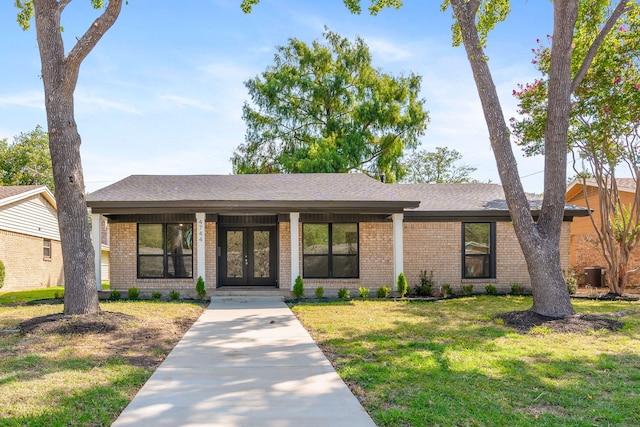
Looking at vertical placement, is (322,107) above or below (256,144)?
above

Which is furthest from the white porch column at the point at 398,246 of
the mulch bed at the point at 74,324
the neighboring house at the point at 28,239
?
the neighboring house at the point at 28,239

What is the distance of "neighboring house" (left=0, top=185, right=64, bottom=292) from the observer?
2016 centimetres

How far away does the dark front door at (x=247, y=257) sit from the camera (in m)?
15.3

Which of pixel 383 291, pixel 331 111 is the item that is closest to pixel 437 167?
pixel 331 111

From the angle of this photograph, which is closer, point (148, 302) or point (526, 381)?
point (526, 381)

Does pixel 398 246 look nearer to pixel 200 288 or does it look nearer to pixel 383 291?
pixel 383 291

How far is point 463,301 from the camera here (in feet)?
43.7

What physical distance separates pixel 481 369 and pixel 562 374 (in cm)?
89

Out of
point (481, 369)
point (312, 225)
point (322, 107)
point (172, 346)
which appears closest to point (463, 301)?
point (312, 225)

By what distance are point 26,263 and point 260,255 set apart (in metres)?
13.0

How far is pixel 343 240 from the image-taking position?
14672 millimetres

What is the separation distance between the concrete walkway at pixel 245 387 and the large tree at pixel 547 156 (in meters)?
4.72

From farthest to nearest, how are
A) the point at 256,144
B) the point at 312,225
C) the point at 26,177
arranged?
the point at 26,177 → the point at 256,144 → the point at 312,225

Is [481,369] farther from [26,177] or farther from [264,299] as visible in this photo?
[26,177]
